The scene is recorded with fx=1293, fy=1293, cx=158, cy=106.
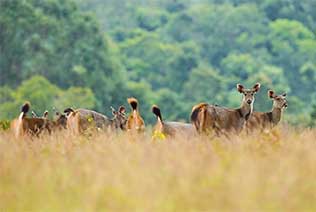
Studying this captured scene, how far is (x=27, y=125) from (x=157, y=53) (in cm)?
5863

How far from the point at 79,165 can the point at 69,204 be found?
1.02 m

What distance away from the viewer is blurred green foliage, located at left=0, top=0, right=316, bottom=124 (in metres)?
57.1

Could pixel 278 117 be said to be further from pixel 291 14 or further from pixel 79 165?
pixel 291 14

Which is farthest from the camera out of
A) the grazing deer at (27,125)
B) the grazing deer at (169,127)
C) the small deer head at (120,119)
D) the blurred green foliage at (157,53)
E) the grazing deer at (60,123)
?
the blurred green foliage at (157,53)

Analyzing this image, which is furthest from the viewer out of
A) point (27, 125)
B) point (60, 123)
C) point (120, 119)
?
point (120, 119)

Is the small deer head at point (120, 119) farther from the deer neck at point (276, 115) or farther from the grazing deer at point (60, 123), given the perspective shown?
the deer neck at point (276, 115)

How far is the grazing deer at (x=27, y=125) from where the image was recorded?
13795 mm

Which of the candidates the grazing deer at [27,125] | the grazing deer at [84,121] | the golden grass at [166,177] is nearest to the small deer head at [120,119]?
the grazing deer at [84,121]

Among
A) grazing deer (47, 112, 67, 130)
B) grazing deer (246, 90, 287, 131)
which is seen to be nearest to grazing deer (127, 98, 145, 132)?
grazing deer (47, 112, 67, 130)

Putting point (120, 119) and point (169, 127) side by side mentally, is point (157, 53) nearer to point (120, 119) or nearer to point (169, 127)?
point (120, 119)

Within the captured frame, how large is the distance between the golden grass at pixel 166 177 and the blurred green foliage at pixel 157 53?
94.6ft

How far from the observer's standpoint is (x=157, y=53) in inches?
2864

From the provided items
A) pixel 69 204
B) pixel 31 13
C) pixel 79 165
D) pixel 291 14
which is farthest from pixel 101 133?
pixel 291 14

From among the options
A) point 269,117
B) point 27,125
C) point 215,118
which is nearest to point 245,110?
point 215,118
